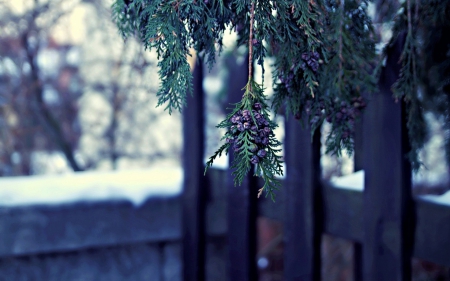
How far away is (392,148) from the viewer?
129 cm

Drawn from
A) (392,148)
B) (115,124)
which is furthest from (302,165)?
(115,124)

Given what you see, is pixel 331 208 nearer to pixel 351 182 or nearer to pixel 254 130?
pixel 351 182

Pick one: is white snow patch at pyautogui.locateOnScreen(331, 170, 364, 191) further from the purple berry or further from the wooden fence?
the purple berry

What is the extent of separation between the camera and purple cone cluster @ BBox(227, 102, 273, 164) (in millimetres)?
720

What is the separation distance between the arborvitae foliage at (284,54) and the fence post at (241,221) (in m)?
0.69

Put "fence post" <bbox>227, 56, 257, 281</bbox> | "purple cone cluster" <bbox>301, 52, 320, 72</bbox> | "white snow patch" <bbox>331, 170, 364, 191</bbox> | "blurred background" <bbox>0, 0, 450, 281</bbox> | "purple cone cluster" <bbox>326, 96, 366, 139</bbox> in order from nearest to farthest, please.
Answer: "purple cone cluster" <bbox>301, 52, 320, 72</bbox>
"purple cone cluster" <bbox>326, 96, 366, 139</bbox>
"white snow patch" <bbox>331, 170, 364, 191</bbox>
"fence post" <bbox>227, 56, 257, 281</bbox>
"blurred background" <bbox>0, 0, 450, 281</bbox>

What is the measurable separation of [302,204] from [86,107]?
427 cm

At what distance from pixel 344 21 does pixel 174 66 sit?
1.50ft

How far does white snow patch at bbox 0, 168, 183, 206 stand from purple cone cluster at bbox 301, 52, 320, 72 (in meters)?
1.40

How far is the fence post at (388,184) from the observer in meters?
1.27

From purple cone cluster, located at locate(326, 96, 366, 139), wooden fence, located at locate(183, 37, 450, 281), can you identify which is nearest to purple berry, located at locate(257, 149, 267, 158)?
→ purple cone cluster, located at locate(326, 96, 366, 139)

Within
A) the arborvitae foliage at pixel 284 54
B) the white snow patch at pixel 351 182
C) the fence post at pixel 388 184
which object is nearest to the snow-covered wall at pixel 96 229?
the white snow patch at pixel 351 182

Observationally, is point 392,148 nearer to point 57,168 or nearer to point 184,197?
point 184,197

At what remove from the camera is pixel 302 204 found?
62.9 inches
